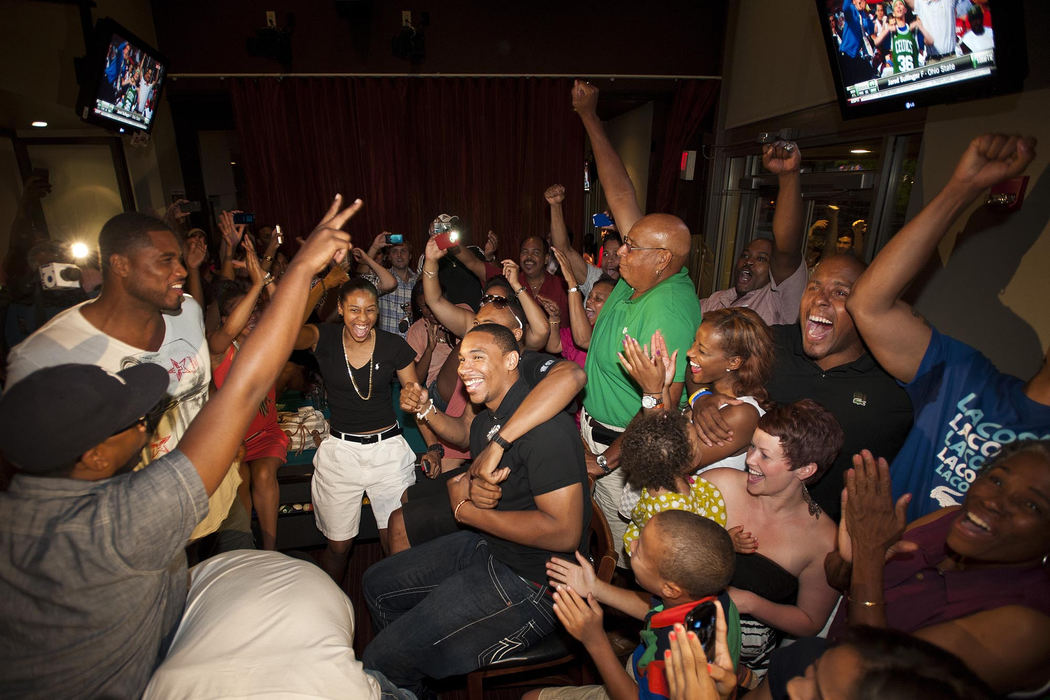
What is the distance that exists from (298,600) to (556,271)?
4391 millimetres

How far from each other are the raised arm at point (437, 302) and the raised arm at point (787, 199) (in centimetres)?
194

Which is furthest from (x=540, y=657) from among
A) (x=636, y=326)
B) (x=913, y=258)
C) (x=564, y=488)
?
(x=913, y=258)

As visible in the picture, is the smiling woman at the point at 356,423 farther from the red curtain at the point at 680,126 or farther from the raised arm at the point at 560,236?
the red curtain at the point at 680,126

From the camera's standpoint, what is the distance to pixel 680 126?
626 centimetres

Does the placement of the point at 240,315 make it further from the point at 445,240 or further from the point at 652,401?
the point at 652,401

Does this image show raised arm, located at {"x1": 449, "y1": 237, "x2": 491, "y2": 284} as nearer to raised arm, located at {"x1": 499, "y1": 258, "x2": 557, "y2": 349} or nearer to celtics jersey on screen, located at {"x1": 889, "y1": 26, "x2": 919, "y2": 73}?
raised arm, located at {"x1": 499, "y1": 258, "x2": 557, "y2": 349}

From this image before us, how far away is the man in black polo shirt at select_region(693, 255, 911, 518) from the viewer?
78.8 inches

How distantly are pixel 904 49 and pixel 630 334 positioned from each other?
200 cm

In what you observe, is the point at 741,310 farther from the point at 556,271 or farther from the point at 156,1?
the point at 156,1

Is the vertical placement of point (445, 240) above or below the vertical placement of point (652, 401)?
above

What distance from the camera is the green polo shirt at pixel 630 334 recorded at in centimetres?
235

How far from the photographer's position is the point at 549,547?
5.67 feet

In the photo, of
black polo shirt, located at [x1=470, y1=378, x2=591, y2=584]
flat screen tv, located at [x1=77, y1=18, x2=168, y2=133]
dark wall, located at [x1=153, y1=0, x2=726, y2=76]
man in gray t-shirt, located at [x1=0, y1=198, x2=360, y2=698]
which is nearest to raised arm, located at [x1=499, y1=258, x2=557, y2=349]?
black polo shirt, located at [x1=470, y1=378, x2=591, y2=584]

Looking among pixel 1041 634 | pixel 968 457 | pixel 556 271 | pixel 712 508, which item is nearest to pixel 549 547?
pixel 712 508
